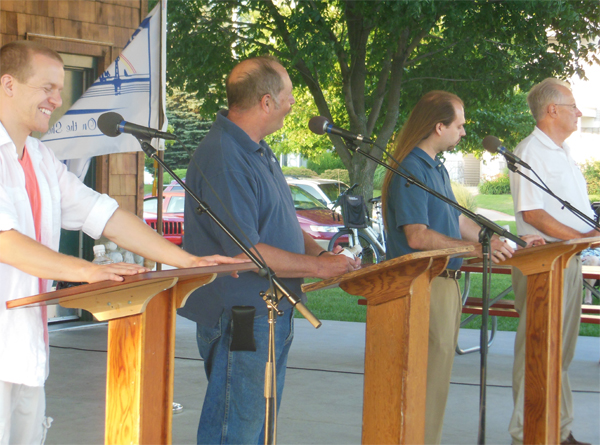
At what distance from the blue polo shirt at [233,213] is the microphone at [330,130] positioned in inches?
12.1

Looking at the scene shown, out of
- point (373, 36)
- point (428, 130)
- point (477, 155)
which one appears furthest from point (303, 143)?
point (428, 130)

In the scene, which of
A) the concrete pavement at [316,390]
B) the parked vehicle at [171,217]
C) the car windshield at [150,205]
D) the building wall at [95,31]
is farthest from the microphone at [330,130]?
the car windshield at [150,205]

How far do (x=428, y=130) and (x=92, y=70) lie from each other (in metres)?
4.78

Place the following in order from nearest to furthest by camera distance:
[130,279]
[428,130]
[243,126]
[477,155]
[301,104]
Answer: [130,279] → [243,126] → [428,130] → [477,155] → [301,104]

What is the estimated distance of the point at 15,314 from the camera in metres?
2.15

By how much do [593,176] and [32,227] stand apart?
25.7 m

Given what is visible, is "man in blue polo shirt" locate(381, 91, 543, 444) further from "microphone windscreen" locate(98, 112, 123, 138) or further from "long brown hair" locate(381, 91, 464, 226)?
"microphone windscreen" locate(98, 112, 123, 138)

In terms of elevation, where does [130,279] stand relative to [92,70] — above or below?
below

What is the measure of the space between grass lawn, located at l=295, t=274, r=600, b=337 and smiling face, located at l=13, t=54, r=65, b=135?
6.28m

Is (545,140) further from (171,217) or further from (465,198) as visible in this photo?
(465,198)

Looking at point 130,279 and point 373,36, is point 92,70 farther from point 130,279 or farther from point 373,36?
point 373,36

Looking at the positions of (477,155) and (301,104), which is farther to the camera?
(301,104)

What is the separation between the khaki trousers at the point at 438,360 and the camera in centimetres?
319

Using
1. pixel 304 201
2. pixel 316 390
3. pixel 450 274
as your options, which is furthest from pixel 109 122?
pixel 304 201
